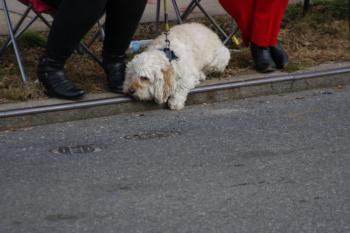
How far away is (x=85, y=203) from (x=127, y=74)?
193 cm

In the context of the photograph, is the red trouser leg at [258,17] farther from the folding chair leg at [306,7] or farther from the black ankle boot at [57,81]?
the folding chair leg at [306,7]

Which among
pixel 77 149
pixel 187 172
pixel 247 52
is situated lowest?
pixel 247 52

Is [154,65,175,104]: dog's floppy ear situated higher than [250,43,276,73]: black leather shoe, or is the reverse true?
[154,65,175,104]: dog's floppy ear

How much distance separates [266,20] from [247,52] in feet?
2.63

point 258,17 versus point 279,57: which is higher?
point 258,17

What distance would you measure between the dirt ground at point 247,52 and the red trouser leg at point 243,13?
0.30 meters

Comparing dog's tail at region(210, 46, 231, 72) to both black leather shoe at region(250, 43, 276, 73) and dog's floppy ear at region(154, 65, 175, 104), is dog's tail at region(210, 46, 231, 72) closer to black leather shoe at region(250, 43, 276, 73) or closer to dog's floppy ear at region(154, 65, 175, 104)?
black leather shoe at region(250, 43, 276, 73)

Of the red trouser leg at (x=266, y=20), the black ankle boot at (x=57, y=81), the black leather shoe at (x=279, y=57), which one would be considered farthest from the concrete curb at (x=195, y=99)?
the red trouser leg at (x=266, y=20)

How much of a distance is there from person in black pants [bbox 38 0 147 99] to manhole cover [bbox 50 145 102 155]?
0.74 metres

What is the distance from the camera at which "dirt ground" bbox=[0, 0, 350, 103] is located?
6332 mm

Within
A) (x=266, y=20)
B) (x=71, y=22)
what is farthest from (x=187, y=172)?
(x=266, y=20)

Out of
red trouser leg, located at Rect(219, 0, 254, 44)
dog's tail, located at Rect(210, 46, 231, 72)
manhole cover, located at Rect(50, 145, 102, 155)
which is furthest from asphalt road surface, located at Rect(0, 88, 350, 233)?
red trouser leg, located at Rect(219, 0, 254, 44)

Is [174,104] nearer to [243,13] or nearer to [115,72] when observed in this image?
[115,72]

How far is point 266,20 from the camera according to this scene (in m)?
6.68
